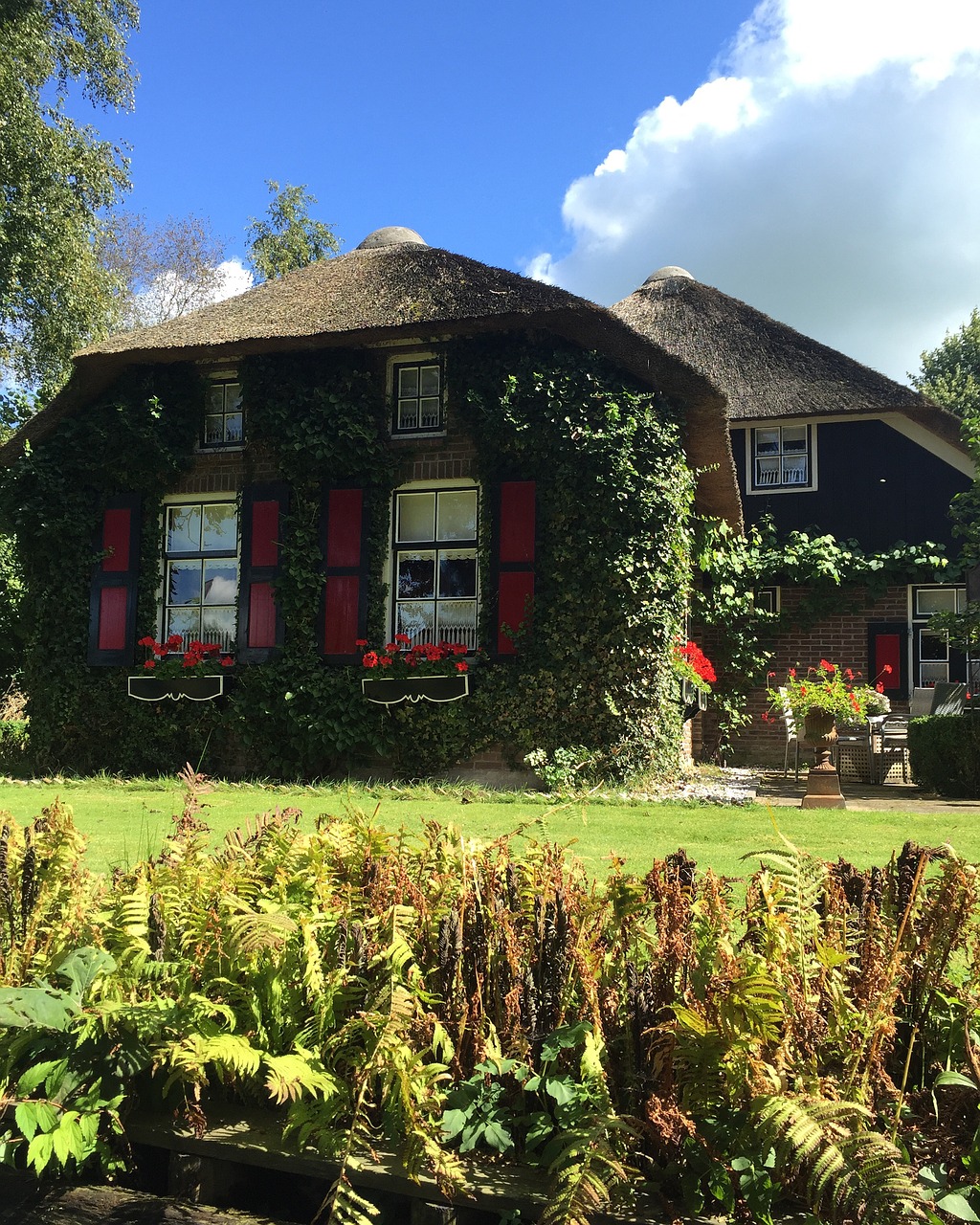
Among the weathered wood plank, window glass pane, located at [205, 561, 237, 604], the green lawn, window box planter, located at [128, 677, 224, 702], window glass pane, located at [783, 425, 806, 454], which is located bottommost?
the weathered wood plank

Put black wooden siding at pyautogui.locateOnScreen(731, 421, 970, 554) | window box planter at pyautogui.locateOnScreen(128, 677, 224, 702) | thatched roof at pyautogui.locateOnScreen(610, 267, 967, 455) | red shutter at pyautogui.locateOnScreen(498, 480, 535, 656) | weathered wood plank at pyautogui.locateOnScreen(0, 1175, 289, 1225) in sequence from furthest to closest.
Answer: thatched roof at pyautogui.locateOnScreen(610, 267, 967, 455) → black wooden siding at pyautogui.locateOnScreen(731, 421, 970, 554) → window box planter at pyautogui.locateOnScreen(128, 677, 224, 702) → red shutter at pyautogui.locateOnScreen(498, 480, 535, 656) → weathered wood plank at pyautogui.locateOnScreen(0, 1175, 289, 1225)

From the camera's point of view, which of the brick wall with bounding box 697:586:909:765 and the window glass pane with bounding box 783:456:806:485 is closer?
the brick wall with bounding box 697:586:909:765

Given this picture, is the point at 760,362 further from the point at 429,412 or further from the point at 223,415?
the point at 223,415

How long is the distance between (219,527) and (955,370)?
27652 millimetres

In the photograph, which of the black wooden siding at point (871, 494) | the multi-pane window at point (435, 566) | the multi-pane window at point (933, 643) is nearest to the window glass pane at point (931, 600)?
the multi-pane window at point (933, 643)

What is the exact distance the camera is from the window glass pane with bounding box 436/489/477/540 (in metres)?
9.44

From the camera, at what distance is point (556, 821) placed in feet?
18.6

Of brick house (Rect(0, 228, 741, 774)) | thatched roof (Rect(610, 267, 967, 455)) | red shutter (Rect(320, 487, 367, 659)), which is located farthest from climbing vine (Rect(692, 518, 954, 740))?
red shutter (Rect(320, 487, 367, 659))

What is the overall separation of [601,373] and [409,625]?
298cm

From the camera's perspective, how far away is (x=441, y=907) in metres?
2.06

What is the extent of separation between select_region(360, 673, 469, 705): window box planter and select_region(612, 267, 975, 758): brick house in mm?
6193

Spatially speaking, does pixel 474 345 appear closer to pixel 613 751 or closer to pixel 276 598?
pixel 276 598

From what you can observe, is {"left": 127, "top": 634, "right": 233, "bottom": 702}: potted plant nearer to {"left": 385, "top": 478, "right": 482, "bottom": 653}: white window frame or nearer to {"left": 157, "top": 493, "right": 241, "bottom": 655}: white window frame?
{"left": 157, "top": 493, "right": 241, "bottom": 655}: white window frame

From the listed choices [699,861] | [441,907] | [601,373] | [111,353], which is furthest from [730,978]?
[111,353]
